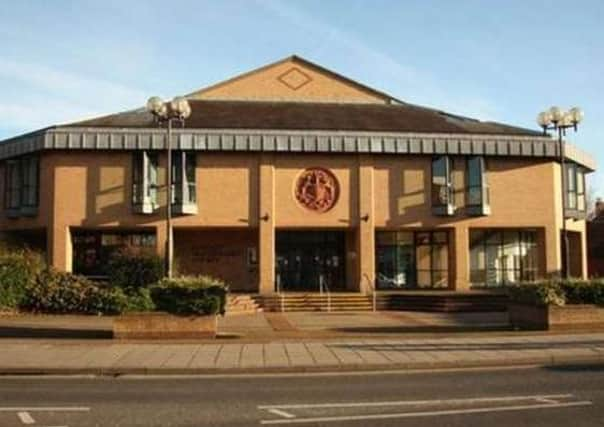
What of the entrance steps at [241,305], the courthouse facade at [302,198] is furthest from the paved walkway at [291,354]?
the courthouse facade at [302,198]

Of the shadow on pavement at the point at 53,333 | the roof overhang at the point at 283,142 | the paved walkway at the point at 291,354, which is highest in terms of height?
the roof overhang at the point at 283,142

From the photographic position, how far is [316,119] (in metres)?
39.0

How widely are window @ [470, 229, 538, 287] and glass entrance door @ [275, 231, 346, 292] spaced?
643 centimetres

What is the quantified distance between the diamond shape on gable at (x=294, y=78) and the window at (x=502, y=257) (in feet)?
42.8

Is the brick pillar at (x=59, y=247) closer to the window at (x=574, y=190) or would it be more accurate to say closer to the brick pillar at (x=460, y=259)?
the brick pillar at (x=460, y=259)

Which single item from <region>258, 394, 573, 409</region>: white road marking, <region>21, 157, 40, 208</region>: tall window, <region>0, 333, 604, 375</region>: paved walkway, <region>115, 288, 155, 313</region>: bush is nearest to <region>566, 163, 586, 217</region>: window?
<region>0, 333, 604, 375</region>: paved walkway

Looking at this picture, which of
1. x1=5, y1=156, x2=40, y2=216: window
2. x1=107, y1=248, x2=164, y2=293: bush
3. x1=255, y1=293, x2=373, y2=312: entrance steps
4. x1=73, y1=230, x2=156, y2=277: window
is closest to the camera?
x1=107, y1=248, x2=164, y2=293: bush

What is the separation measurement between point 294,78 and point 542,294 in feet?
85.1

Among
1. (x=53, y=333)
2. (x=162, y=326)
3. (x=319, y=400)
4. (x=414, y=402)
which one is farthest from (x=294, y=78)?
(x=414, y=402)

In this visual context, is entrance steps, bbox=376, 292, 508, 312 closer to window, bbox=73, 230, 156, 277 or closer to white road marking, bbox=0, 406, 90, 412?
window, bbox=73, 230, 156, 277

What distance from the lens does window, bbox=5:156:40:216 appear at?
36031 millimetres

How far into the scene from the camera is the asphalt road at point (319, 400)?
907 centimetres

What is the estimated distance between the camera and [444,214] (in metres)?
36.0

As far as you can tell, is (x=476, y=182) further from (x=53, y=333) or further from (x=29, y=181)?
(x=53, y=333)
